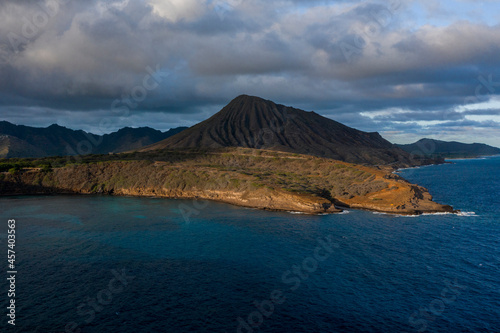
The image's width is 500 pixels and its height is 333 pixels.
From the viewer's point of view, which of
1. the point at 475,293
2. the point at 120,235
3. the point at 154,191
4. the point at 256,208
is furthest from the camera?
the point at 154,191

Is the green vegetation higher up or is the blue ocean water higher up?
the green vegetation

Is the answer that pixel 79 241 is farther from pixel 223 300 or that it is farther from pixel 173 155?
pixel 173 155

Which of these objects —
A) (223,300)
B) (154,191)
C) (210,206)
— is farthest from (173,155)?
(223,300)

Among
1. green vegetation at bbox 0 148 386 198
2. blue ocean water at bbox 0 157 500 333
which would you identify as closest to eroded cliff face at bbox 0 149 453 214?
green vegetation at bbox 0 148 386 198

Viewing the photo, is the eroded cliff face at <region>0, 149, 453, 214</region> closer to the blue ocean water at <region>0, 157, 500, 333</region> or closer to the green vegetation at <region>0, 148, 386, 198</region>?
the green vegetation at <region>0, 148, 386, 198</region>

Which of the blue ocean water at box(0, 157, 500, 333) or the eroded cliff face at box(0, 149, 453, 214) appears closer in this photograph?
the blue ocean water at box(0, 157, 500, 333)

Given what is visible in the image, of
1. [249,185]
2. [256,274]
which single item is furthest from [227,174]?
[256,274]
